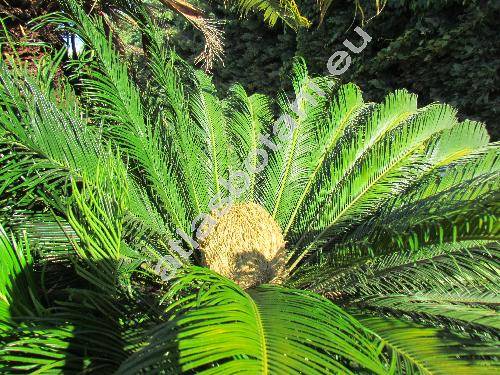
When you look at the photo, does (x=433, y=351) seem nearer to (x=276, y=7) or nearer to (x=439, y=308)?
(x=439, y=308)

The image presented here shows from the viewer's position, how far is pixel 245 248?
8.05ft

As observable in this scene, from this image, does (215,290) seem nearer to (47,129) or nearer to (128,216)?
(128,216)

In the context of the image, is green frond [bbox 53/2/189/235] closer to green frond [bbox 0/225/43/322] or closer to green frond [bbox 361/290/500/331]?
green frond [bbox 0/225/43/322]

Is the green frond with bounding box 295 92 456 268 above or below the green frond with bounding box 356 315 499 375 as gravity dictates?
above

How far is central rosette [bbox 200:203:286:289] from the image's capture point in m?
2.41

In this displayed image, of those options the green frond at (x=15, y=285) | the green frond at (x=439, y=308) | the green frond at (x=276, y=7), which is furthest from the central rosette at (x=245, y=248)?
the green frond at (x=276, y=7)

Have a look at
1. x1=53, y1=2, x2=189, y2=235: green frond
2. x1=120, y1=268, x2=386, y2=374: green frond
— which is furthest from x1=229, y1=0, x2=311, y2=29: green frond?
x1=120, y1=268, x2=386, y2=374: green frond

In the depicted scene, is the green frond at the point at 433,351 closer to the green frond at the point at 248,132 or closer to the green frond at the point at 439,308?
the green frond at the point at 439,308

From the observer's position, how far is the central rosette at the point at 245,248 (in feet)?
7.91

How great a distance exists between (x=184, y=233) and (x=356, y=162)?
1213mm

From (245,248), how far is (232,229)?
0.43ft

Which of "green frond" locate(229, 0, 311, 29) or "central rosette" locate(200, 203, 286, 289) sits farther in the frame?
"green frond" locate(229, 0, 311, 29)

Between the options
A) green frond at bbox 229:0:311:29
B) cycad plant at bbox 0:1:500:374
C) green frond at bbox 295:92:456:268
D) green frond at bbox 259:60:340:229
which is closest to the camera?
cycad plant at bbox 0:1:500:374

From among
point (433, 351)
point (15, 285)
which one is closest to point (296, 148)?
point (433, 351)
